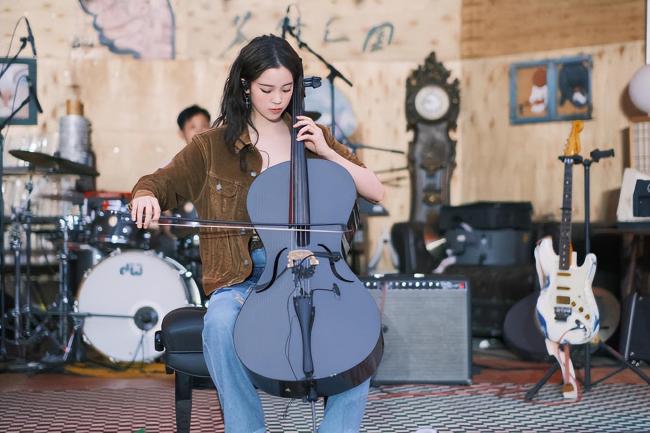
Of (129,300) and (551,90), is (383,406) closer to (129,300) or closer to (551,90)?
A: (129,300)

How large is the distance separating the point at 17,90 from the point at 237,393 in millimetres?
4563

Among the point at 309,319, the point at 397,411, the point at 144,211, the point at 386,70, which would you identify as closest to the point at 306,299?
the point at 309,319

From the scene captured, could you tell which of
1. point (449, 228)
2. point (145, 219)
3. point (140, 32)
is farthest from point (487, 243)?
point (145, 219)

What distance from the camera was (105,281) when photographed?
4602 mm

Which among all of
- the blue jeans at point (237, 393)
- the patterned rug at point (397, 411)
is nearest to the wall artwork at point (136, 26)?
the patterned rug at point (397, 411)

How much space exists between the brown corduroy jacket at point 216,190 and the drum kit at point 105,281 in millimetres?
1960

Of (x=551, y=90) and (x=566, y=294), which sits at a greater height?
(x=551, y=90)

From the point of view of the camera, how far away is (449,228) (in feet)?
19.5

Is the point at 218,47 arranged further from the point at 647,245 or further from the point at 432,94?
the point at 647,245

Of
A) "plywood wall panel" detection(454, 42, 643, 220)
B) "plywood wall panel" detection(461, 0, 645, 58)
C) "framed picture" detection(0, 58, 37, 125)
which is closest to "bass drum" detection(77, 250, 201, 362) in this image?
"framed picture" detection(0, 58, 37, 125)

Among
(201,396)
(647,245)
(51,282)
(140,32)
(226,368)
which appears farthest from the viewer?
(140,32)

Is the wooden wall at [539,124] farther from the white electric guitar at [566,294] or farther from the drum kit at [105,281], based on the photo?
the drum kit at [105,281]

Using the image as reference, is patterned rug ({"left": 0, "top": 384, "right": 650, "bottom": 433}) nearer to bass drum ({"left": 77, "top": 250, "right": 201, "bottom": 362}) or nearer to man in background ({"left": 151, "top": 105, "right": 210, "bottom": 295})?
bass drum ({"left": 77, "top": 250, "right": 201, "bottom": 362})

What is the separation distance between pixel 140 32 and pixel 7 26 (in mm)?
914
